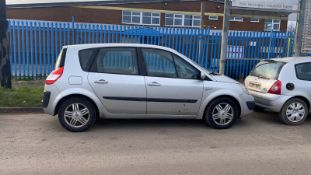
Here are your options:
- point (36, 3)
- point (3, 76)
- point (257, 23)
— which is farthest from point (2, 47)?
point (257, 23)

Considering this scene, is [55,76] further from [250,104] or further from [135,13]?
[135,13]

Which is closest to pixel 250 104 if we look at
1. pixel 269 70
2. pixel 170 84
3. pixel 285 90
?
pixel 285 90

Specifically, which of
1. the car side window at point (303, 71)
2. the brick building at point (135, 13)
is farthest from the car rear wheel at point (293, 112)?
the brick building at point (135, 13)

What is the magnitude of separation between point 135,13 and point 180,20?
524cm

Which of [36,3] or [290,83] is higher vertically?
[36,3]

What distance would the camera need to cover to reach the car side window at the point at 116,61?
5.61 meters

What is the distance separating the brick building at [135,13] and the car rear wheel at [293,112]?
28.4 metres

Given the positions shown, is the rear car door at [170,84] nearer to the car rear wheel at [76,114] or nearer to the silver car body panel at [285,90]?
the car rear wheel at [76,114]

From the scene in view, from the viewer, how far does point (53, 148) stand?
473 cm

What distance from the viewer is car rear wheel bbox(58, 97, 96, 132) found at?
5.48m

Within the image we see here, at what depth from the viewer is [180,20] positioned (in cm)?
3597

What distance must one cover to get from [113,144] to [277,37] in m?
10.1

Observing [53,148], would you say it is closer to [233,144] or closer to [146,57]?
[146,57]

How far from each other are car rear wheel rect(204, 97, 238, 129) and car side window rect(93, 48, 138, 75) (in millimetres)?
1568
